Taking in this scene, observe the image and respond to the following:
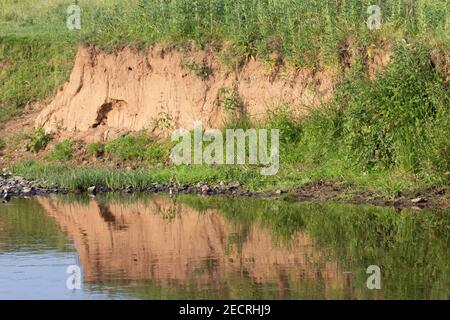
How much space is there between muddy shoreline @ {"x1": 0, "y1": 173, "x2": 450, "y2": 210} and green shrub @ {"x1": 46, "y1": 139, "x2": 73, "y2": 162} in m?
1.45

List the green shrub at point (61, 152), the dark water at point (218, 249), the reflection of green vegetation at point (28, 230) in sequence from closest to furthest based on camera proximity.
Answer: the dark water at point (218, 249) < the reflection of green vegetation at point (28, 230) < the green shrub at point (61, 152)

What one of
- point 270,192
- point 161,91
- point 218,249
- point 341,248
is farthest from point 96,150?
point 341,248

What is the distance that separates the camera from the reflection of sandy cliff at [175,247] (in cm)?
1510

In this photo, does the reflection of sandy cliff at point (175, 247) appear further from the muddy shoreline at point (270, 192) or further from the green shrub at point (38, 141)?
the green shrub at point (38, 141)

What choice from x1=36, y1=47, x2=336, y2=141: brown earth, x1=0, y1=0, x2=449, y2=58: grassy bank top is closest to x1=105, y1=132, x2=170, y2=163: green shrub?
x1=36, y1=47, x2=336, y2=141: brown earth

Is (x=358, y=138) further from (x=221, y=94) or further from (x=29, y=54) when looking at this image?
(x=29, y=54)

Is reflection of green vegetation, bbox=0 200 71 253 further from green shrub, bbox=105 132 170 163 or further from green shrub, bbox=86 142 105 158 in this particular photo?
green shrub, bbox=86 142 105 158

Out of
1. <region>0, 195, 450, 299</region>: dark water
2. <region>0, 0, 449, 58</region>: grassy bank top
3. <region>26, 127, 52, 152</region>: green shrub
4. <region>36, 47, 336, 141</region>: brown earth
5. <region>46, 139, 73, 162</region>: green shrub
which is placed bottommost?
<region>0, 195, 450, 299</region>: dark water

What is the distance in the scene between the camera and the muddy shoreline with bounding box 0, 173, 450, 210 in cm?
1966

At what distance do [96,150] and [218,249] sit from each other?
32.0ft

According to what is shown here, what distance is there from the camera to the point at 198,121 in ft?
82.8

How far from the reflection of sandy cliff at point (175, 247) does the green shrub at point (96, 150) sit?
4495 mm

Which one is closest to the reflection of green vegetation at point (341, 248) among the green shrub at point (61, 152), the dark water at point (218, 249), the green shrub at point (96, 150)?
the dark water at point (218, 249)
